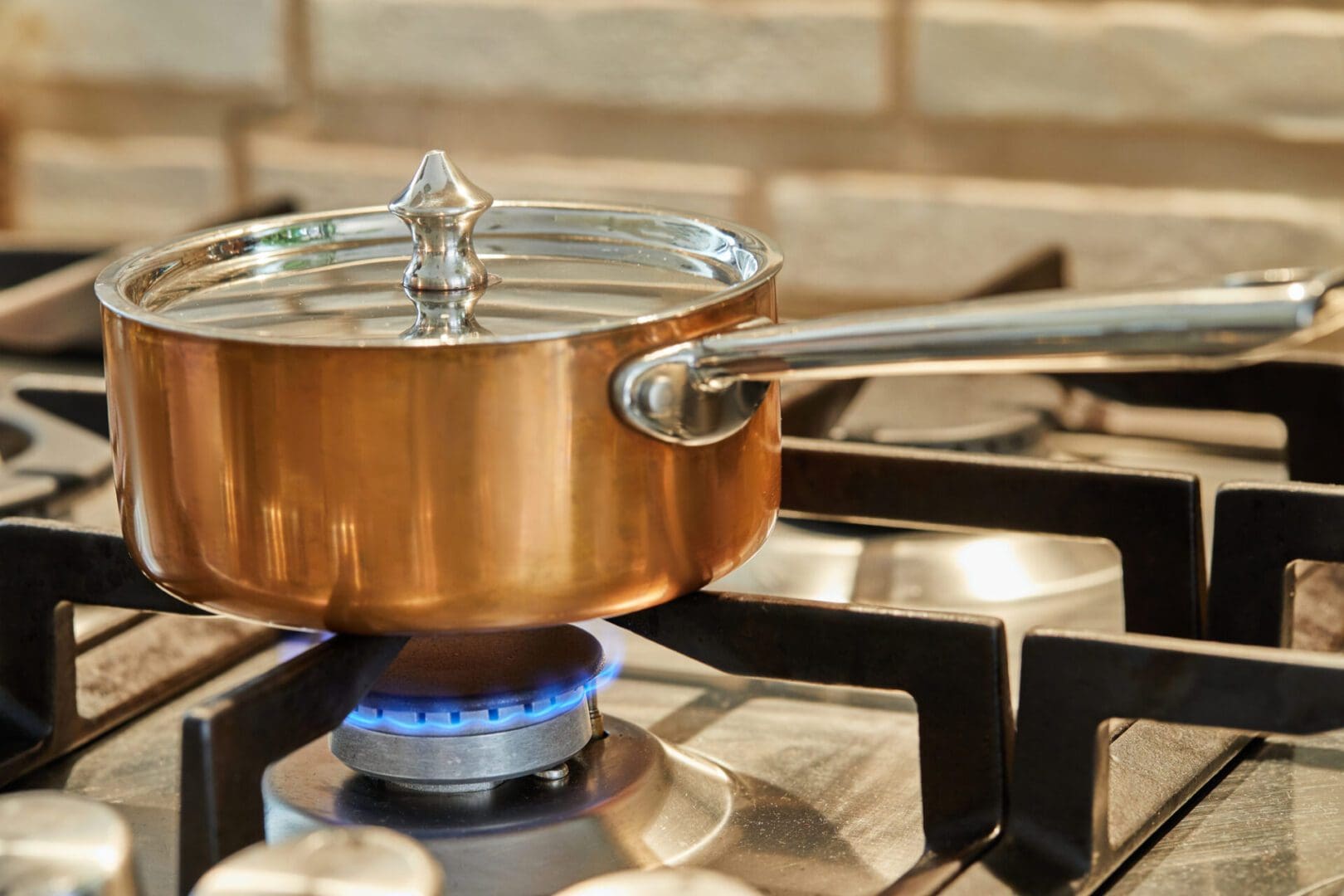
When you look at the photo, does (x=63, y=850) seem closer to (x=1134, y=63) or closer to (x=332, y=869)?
(x=332, y=869)

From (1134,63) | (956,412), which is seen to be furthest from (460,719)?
(1134,63)

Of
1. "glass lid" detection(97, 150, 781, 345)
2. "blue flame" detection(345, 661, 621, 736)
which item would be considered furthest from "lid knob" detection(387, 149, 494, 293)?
"blue flame" detection(345, 661, 621, 736)

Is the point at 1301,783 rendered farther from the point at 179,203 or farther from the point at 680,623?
the point at 179,203

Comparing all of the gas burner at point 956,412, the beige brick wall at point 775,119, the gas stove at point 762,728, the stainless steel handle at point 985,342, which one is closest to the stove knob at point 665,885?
the gas stove at point 762,728

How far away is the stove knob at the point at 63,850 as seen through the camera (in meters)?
0.31

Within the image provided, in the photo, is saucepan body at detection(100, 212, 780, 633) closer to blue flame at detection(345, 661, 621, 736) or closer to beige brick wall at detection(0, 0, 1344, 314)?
blue flame at detection(345, 661, 621, 736)

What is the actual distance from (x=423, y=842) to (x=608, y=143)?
696mm

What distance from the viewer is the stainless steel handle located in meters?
0.32

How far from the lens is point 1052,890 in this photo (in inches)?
15.4

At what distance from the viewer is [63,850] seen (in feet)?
1.03

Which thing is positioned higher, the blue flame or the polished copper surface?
the polished copper surface

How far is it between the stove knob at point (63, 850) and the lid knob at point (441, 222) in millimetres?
175

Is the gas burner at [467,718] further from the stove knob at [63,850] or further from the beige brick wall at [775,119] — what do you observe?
the beige brick wall at [775,119]

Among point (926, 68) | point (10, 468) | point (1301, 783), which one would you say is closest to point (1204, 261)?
point (926, 68)
